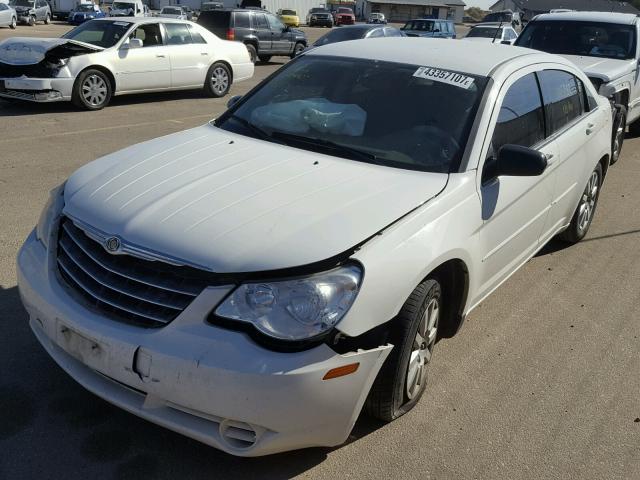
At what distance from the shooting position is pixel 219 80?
1312 centimetres

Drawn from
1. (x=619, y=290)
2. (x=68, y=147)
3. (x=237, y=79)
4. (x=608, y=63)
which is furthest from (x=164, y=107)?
(x=619, y=290)

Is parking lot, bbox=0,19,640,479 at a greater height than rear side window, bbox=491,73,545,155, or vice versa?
rear side window, bbox=491,73,545,155

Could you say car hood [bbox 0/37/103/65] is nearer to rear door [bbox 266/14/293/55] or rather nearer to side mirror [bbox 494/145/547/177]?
side mirror [bbox 494/145/547/177]

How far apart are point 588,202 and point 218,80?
8.97m

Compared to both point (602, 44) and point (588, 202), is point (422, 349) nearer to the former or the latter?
point (588, 202)

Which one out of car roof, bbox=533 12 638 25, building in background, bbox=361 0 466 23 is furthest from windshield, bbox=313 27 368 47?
building in background, bbox=361 0 466 23

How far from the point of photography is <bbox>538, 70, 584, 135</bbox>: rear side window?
453 cm

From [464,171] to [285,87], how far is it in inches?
58.2

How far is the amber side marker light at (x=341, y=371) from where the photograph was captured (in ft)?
8.40

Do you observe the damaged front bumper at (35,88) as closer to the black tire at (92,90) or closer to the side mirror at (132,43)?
the black tire at (92,90)

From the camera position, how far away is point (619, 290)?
5035 mm

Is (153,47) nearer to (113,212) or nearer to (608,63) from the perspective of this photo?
(608,63)

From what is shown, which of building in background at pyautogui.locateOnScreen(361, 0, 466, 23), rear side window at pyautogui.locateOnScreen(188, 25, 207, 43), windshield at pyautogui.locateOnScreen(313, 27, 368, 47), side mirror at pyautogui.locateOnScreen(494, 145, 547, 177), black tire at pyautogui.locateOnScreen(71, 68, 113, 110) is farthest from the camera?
building in background at pyautogui.locateOnScreen(361, 0, 466, 23)

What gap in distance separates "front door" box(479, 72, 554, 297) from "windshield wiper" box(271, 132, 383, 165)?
605mm
